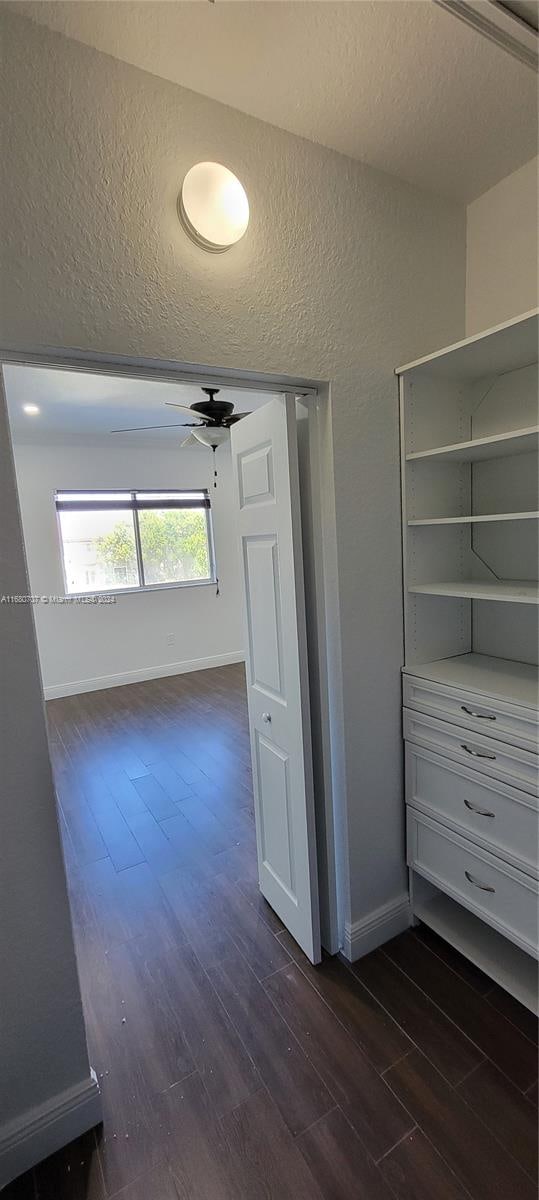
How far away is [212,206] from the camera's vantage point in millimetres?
1210

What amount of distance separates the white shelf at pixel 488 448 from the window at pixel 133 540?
424cm

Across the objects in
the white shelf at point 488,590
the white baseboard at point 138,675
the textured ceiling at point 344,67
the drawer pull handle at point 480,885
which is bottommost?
the white baseboard at point 138,675

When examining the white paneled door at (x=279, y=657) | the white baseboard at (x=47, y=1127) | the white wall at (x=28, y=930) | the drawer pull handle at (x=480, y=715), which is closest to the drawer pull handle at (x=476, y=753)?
the drawer pull handle at (x=480, y=715)

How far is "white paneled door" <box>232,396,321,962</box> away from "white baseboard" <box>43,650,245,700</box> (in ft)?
10.1

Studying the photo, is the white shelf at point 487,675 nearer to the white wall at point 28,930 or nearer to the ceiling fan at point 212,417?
the white wall at point 28,930

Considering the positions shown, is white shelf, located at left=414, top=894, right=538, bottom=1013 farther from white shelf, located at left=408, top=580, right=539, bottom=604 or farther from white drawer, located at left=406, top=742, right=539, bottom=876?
white shelf, located at left=408, top=580, right=539, bottom=604

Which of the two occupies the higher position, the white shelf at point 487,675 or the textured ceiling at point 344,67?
the textured ceiling at point 344,67

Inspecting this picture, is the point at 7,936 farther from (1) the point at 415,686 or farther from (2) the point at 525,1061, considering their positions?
(2) the point at 525,1061

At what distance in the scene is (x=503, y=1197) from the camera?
110 centimetres

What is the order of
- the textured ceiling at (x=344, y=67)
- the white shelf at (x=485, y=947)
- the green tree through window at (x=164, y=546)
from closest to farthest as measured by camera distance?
the textured ceiling at (x=344, y=67)
the white shelf at (x=485, y=947)
the green tree through window at (x=164, y=546)

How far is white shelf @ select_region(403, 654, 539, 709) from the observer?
4.73 feet

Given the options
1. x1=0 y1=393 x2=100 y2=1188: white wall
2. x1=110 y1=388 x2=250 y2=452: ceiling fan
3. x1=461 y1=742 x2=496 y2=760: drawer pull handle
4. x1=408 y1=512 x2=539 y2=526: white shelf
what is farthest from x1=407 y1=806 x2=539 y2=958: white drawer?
x1=110 y1=388 x2=250 y2=452: ceiling fan

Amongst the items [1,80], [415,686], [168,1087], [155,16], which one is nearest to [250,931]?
[168,1087]

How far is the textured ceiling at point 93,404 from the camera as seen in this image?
10.3ft
